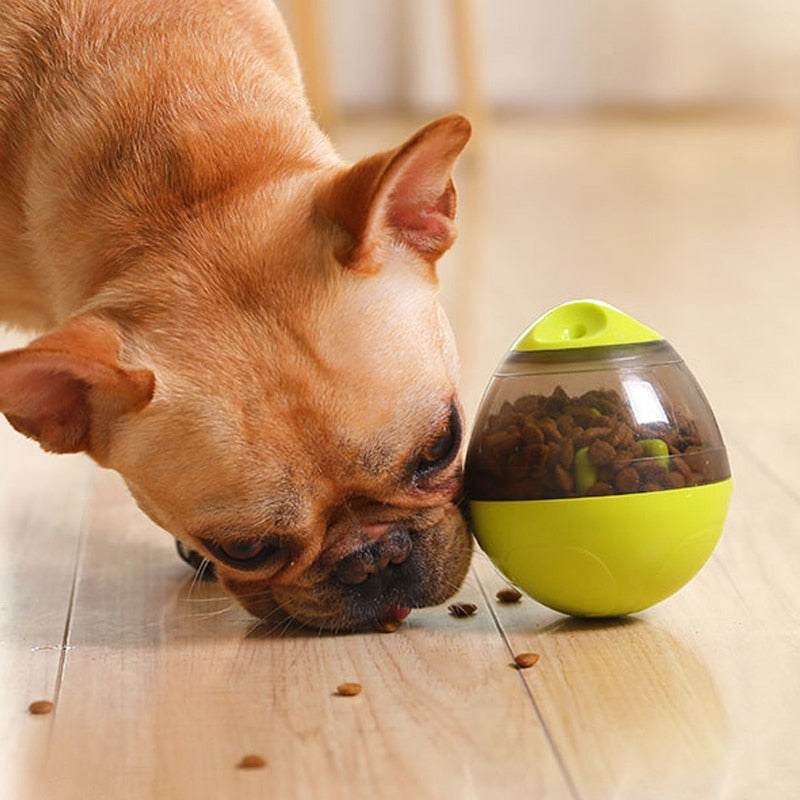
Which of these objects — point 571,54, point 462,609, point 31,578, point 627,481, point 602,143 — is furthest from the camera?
point 571,54

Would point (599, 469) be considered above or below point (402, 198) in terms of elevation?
below

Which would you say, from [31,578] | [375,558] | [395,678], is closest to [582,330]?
[375,558]

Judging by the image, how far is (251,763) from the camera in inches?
65.7

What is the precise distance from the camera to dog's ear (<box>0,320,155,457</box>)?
1.83 meters

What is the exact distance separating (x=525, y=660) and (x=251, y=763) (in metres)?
0.43

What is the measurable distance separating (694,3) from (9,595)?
25.0 feet

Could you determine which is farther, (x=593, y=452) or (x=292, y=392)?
(x=593, y=452)

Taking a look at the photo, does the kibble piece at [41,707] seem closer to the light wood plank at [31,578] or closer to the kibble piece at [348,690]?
the light wood plank at [31,578]

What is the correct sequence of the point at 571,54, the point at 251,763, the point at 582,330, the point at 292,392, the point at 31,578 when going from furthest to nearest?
the point at 571,54
the point at 31,578
the point at 582,330
the point at 292,392
the point at 251,763

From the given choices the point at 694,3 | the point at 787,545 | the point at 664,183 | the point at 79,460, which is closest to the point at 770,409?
the point at 787,545

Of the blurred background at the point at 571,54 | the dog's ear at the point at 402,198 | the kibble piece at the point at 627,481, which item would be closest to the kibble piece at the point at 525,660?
the kibble piece at the point at 627,481

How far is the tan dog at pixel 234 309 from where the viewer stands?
1879 millimetres

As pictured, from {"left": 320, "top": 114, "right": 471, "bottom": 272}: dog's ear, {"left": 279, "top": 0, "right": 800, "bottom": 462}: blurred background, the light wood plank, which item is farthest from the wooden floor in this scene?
{"left": 279, "top": 0, "right": 800, "bottom": 462}: blurred background

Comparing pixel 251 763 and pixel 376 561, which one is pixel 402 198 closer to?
pixel 376 561
